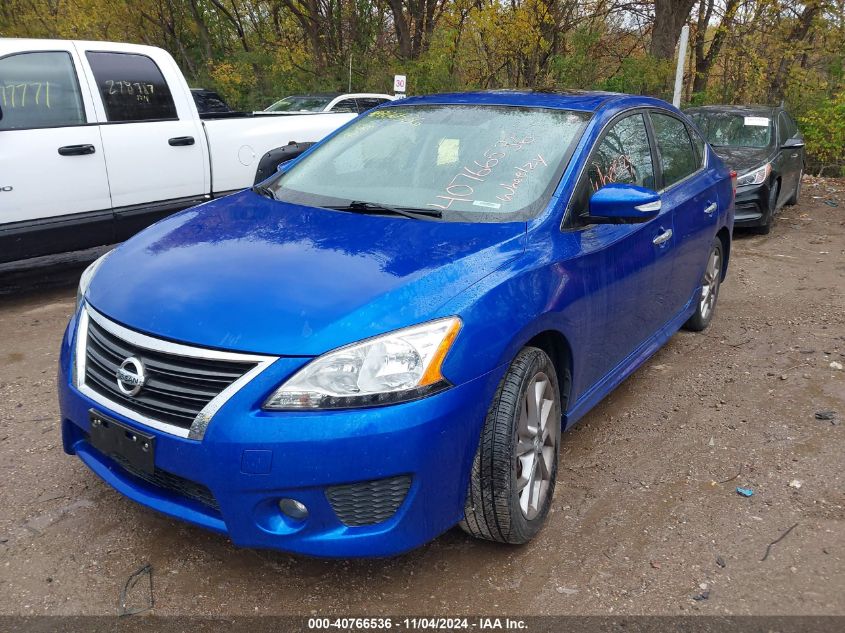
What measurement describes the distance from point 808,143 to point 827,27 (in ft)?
13.1

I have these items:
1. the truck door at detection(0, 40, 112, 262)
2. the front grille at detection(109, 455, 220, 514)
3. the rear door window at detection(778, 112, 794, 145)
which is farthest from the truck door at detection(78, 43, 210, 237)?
the rear door window at detection(778, 112, 794, 145)

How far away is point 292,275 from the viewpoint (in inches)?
101

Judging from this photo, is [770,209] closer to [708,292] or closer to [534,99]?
[708,292]

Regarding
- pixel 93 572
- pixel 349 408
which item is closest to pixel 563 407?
pixel 349 408

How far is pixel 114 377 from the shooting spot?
2471 mm

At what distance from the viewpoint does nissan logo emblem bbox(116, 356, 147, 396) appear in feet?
7.72

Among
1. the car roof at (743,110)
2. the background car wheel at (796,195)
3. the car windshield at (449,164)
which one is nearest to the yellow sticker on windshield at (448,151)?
the car windshield at (449,164)

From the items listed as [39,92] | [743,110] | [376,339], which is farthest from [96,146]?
[743,110]

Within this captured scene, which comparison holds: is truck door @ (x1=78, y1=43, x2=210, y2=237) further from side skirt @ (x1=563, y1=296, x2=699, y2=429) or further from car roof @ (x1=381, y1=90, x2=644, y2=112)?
side skirt @ (x1=563, y1=296, x2=699, y2=429)

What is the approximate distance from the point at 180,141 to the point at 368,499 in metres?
4.74

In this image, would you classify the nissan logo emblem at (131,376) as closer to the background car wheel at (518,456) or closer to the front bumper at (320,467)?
the front bumper at (320,467)

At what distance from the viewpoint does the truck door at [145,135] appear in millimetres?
5719

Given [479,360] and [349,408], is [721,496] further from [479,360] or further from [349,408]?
[349,408]

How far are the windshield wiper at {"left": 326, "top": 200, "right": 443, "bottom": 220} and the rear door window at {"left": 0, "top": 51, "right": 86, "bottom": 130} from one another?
10.8ft
